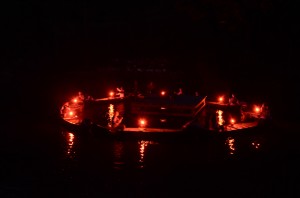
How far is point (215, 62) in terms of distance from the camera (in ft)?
105

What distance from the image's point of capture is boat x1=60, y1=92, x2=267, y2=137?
15.2 m

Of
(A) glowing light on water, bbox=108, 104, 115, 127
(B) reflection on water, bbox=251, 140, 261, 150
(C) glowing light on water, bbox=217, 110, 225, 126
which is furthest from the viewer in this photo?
(A) glowing light on water, bbox=108, 104, 115, 127

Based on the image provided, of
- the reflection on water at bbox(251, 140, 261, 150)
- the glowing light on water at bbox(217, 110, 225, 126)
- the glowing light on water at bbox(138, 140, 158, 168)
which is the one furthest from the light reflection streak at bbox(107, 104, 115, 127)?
the reflection on water at bbox(251, 140, 261, 150)

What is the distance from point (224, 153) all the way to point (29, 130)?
24.7 ft

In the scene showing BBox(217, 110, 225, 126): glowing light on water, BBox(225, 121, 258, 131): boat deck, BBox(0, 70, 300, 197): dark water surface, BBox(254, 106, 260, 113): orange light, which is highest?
BBox(254, 106, 260, 113): orange light

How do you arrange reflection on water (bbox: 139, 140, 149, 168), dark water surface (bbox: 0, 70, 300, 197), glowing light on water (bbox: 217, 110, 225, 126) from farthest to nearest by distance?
glowing light on water (bbox: 217, 110, 225, 126) → reflection on water (bbox: 139, 140, 149, 168) → dark water surface (bbox: 0, 70, 300, 197)

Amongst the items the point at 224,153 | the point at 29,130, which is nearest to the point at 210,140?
the point at 224,153

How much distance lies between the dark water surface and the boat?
1.19 ft

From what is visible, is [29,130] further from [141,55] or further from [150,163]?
[141,55]

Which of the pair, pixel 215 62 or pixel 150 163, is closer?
pixel 150 163

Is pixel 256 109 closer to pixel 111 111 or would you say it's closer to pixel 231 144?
pixel 231 144

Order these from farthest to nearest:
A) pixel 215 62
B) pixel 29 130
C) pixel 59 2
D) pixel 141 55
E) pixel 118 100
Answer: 1. pixel 59 2
2. pixel 141 55
3. pixel 215 62
4. pixel 118 100
5. pixel 29 130

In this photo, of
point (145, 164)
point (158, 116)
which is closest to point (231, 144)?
point (145, 164)

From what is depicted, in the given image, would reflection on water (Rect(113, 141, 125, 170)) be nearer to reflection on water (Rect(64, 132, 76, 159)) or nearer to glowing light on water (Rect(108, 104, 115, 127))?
reflection on water (Rect(64, 132, 76, 159))
